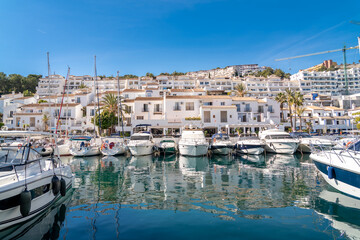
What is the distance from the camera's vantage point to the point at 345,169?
9422mm

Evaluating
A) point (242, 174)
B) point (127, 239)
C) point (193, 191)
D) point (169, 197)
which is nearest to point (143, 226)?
point (127, 239)

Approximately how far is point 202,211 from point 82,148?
23.6 metres

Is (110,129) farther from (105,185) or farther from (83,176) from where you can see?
(105,185)

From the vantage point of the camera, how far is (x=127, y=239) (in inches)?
259

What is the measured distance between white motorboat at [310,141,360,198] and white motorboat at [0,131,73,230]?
41.4 feet

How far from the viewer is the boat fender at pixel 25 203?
695cm

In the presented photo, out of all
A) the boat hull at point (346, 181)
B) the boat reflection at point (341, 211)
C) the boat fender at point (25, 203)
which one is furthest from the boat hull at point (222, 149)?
the boat fender at point (25, 203)

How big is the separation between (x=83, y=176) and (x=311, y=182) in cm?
1587

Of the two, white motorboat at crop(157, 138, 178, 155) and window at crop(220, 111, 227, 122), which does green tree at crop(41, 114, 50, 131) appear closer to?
white motorboat at crop(157, 138, 178, 155)

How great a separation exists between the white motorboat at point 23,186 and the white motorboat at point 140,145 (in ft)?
52.3

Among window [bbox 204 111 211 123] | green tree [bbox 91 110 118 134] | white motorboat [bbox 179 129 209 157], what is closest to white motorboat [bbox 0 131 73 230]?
white motorboat [bbox 179 129 209 157]

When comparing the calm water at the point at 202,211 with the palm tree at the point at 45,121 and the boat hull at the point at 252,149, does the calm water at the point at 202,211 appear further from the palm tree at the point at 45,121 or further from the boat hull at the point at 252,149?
the palm tree at the point at 45,121

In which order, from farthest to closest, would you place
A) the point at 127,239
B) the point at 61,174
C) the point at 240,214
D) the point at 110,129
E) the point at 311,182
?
the point at 110,129, the point at 311,182, the point at 61,174, the point at 240,214, the point at 127,239

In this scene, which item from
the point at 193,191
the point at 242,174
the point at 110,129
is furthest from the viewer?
the point at 110,129
